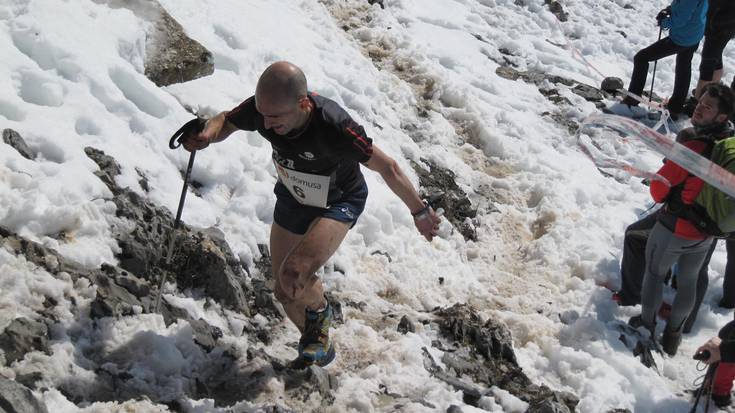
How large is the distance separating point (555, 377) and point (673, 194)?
1.87m

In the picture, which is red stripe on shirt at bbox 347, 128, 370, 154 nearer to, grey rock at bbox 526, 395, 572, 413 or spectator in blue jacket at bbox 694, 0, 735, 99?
grey rock at bbox 526, 395, 572, 413

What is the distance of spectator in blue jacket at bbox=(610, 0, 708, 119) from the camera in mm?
11016

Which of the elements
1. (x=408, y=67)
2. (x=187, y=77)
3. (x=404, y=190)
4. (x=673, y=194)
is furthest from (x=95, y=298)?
(x=408, y=67)

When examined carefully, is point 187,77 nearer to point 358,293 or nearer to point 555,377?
point 358,293

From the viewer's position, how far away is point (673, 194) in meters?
6.27

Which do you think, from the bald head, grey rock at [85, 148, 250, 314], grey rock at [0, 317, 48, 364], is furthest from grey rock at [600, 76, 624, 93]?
grey rock at [0, 317, 48, 364]

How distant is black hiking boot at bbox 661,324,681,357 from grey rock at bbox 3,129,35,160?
581cm

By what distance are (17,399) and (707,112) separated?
5.53m

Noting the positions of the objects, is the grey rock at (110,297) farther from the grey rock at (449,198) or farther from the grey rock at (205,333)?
the grey rock at (449,198)

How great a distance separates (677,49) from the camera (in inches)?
448

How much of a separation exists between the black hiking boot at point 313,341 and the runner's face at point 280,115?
1.25m

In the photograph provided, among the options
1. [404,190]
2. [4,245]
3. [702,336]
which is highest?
[404,190]

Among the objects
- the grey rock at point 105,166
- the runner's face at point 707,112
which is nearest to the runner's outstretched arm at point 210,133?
the grey rock at point 105,166

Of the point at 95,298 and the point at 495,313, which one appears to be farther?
the point at 495,313
